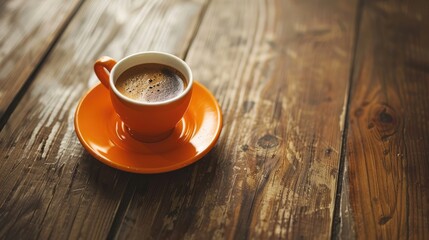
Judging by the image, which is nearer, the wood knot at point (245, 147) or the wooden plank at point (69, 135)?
the wooden plank at point (69, 135)

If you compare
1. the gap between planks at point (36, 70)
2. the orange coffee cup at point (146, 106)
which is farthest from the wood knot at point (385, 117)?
the gap between planks at point (36, 70)

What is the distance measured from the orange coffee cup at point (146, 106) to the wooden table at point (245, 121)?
89 mm

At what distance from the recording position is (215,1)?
1.36m

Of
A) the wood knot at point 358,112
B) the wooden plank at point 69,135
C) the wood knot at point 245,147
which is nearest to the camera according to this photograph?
the wooden plank at point 69,135

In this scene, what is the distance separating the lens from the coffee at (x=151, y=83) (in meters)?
0.90

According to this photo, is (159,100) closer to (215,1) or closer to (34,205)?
(34,205)

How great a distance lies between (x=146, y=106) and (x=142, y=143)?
0.12m

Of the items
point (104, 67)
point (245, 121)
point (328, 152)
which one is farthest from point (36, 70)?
point (328, 152)

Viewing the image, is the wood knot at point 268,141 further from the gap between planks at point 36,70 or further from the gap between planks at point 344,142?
the gap between planks at point 36,70

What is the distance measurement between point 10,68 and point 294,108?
0.67m

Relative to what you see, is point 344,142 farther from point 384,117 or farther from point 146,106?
point 146,106

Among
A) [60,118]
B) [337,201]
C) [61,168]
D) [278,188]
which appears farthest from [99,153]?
[337,201]

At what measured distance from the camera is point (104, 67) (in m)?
0.92

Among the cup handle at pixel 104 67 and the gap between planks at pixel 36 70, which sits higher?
the cup handle at pixel 104 67
